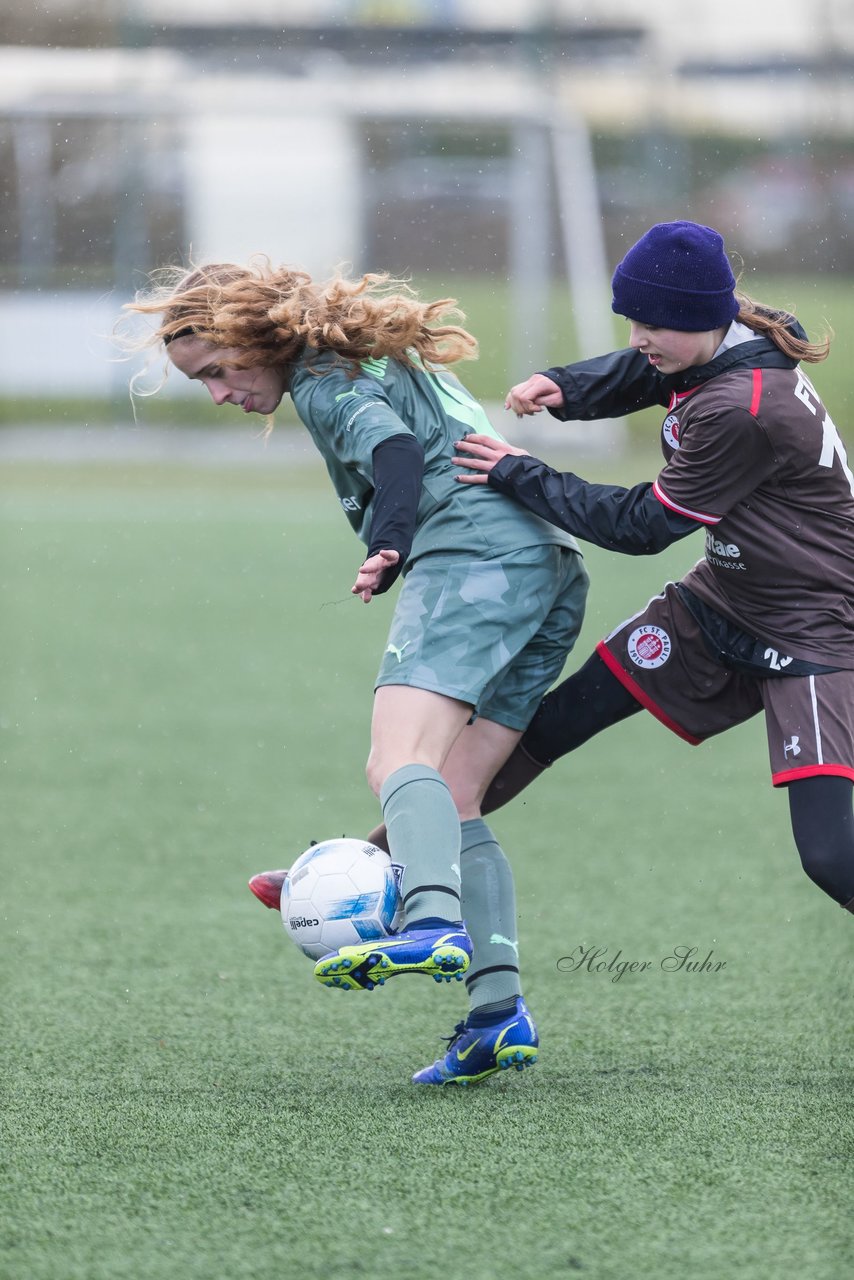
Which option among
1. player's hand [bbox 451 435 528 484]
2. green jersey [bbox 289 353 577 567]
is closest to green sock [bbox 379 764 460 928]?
green jersey [bbox 289 353 577 567]

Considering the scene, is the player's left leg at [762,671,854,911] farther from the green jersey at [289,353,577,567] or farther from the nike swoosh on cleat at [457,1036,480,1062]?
the nike swoosh on cleat at [457,1036,480,1062]

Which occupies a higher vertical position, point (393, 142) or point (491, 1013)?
point (393, 142)

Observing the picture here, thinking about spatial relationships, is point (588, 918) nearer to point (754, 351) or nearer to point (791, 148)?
point (754, 351)

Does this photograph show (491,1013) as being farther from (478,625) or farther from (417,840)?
(478,625)

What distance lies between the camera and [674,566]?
29.0 ft

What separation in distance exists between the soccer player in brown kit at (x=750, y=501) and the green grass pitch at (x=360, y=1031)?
1.93ft

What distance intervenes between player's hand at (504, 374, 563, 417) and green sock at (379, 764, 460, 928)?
762 mm

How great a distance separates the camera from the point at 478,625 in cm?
280

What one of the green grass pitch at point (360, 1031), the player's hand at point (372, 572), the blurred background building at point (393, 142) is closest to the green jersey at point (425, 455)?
the player's hand at point (372, 572)

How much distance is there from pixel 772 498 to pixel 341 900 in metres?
1.02

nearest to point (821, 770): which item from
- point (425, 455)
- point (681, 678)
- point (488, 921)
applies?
point (681, 678)

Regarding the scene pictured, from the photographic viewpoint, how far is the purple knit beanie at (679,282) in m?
2.65

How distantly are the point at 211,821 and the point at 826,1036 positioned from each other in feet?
7.31

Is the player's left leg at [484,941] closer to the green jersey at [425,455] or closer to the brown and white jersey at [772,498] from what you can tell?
the green jersey at [425,455]
